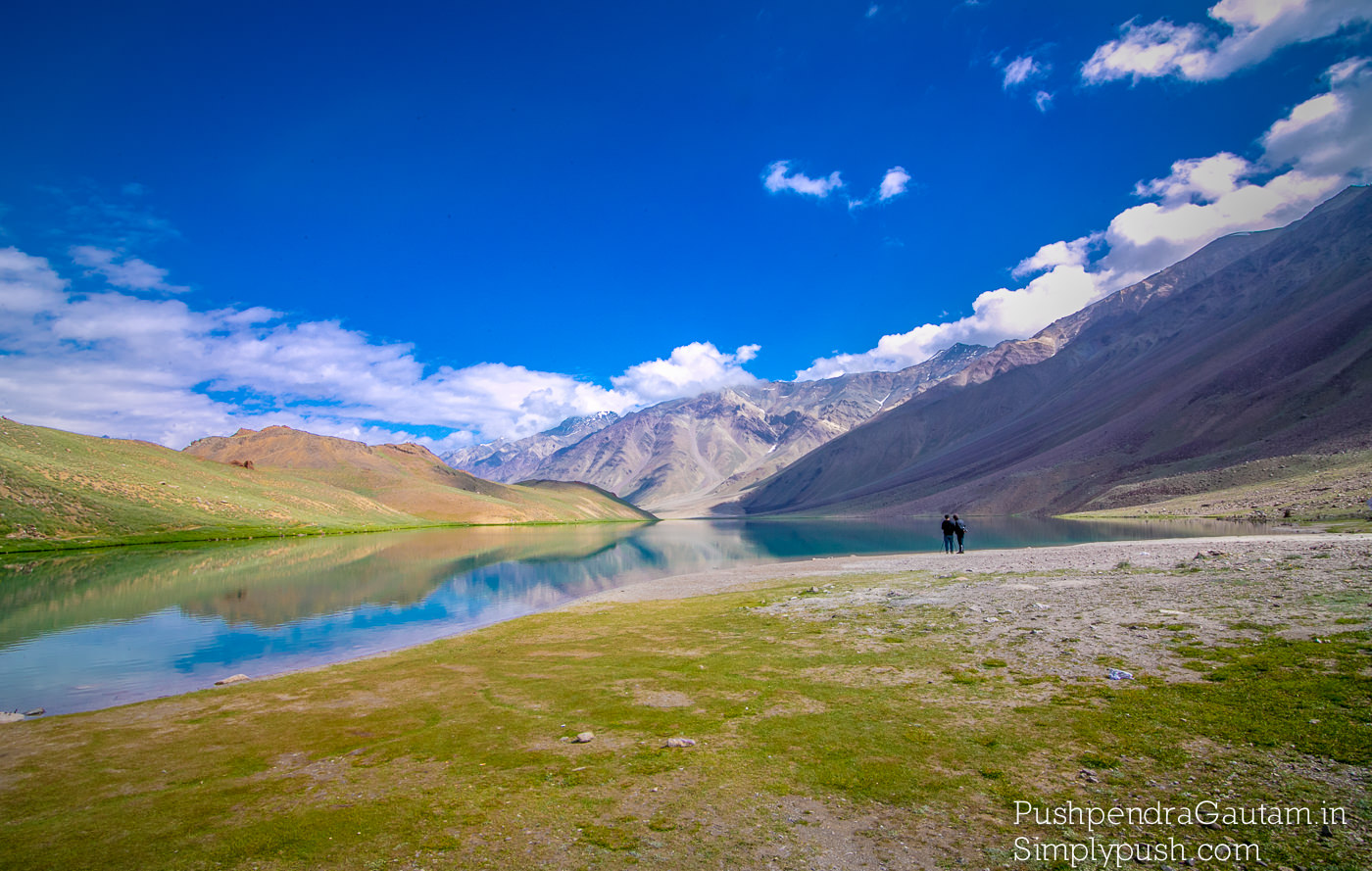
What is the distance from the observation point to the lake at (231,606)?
2131 centimetres

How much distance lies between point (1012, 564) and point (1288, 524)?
114ft

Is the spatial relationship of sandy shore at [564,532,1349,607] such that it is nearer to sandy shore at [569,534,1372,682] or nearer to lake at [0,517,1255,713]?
sandy shore at [569,534,1372,682]

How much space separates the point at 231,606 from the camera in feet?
116

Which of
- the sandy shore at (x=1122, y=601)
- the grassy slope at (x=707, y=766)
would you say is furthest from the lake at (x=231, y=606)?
the sandy shore at (x=1122, y=601)

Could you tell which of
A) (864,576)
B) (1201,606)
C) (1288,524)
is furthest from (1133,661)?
(1288,524)

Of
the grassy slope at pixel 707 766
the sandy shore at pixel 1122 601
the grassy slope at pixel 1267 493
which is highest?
the grassy slope at pixel 707 766

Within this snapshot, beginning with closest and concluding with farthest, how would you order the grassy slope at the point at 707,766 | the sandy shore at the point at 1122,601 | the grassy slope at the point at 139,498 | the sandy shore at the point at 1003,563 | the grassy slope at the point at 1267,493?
the grassy slope at the point at 707,766
the sandy shore at the point at 1122,601
the sandy shore at the point at 1003,563
the grassy slope at the point at 1267,493
the grassy slope at the point at 139,498

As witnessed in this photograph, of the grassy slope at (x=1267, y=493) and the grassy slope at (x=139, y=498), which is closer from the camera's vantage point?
the grassy slope at (x=1267, y=493)

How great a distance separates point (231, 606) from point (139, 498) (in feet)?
279

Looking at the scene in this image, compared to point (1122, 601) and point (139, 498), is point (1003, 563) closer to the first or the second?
point (1122, 601)

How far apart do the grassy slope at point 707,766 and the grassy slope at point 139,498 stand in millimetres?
86825

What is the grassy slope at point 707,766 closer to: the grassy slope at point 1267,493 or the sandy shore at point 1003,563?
the sandy shore at point 1003,563

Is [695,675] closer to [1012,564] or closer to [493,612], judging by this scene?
[493,612]

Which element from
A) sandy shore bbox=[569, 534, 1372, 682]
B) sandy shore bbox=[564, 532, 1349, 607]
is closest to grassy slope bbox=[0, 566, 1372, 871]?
sandy shore bbox=[569, 534, 1372, 682]
